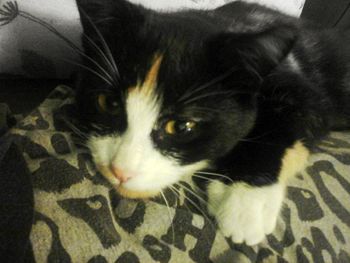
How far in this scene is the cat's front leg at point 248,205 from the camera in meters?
0.77

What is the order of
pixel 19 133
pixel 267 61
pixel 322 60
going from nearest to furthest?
1. pixel 267 61
2. pixel 19 133
3. pixel 322 60

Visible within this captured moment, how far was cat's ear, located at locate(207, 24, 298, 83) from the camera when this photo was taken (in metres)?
0.63

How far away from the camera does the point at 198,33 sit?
0.77 meters

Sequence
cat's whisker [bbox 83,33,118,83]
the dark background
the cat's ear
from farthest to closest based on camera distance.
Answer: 1. the dark background
2. cat's whisker [bbox 83,33,118,83]
3. the cat's ear

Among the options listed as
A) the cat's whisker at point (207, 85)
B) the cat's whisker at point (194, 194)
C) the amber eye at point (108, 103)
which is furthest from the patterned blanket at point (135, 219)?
the cat's whisker at point (207, 85)

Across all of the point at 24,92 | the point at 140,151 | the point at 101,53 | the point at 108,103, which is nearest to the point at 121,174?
the point at 140,151

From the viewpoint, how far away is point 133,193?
73cm

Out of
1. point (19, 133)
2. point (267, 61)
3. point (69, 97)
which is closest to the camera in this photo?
point (267, 61)

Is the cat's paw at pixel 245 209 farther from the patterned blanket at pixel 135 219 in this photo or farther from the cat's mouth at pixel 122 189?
the cat's mouth at pixel 122 189

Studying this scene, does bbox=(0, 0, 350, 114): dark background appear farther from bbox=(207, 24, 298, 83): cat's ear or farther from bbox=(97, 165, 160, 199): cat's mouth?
bbox=(207, 24, 298, 83): cat's ear

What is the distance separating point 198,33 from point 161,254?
1.47 ft

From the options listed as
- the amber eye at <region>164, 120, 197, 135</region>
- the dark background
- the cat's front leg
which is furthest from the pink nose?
the dark background

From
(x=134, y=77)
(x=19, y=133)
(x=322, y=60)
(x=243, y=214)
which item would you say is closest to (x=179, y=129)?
(x=134, y=77)

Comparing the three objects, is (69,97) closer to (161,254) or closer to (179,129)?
(179,129)
